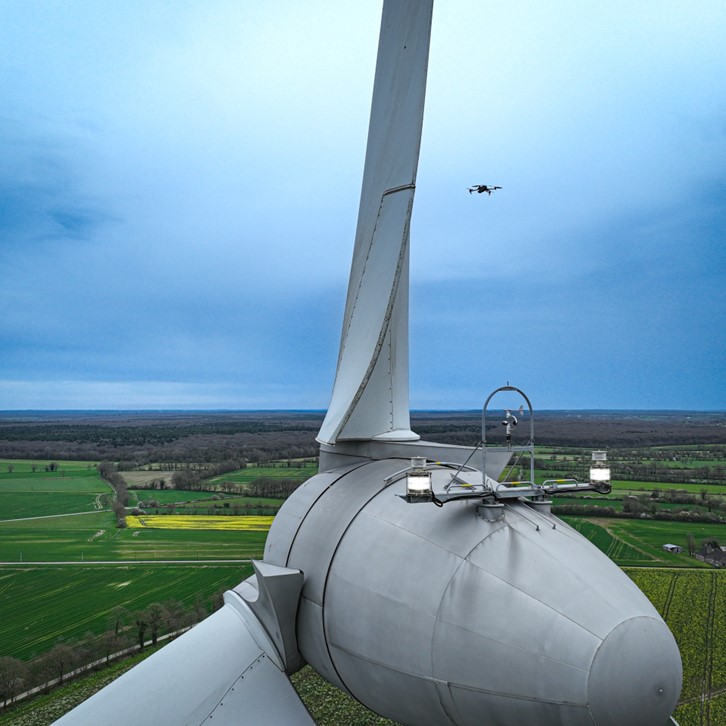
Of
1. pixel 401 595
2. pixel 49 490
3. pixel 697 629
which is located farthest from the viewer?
pixel 49 490

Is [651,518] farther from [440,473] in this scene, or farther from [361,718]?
[440,473]

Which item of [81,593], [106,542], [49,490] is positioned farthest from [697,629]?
[49,490]

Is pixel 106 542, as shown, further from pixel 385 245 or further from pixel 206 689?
pixel 385 245

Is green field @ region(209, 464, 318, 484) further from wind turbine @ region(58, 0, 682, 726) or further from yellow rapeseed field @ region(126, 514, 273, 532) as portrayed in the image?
wind turbine @ region(58, 0, 682, 726)

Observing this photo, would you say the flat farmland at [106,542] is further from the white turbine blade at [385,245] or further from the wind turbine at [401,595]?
the wind turbine at [401,595]

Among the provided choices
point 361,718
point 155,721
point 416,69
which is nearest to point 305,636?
point 155,721

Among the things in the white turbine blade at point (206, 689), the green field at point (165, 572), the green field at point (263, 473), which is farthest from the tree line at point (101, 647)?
the green field at point (263, 473)
